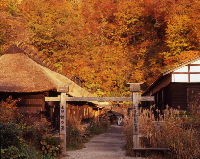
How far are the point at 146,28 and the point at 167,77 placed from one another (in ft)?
77.8

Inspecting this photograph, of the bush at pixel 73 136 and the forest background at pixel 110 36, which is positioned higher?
the forest background at pixel 110 36

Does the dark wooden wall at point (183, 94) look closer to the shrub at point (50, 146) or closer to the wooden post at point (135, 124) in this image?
the wooden post at point (135, 124)

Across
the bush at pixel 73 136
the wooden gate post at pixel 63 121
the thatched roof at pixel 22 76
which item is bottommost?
the bush at pixel 73 136

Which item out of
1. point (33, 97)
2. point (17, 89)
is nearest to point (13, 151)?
point (17, 89)

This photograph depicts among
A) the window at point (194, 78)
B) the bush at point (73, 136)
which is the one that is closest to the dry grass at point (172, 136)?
the bush at point (73, 136)

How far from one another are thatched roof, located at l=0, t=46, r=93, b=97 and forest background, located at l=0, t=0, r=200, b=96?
45.1ft

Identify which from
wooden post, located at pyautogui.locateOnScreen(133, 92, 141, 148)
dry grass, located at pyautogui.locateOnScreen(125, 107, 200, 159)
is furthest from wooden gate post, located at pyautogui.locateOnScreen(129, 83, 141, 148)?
dry grass, located at pyautogui.locateOnScreen(125, 107, 200, 159)

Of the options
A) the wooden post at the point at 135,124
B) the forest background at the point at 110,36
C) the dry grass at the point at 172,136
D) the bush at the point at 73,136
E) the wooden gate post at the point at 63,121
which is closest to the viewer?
the dry grass at the point at 172,136

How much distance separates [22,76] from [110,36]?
29.1 m

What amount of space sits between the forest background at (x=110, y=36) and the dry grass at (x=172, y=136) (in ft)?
76.2

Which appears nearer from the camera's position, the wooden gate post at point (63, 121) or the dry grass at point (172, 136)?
the dry grass at point (172, 136)

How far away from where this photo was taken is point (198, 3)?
126ft

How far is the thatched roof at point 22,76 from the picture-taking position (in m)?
16.7

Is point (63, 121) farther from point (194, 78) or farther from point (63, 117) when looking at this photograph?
point (194, 78)
